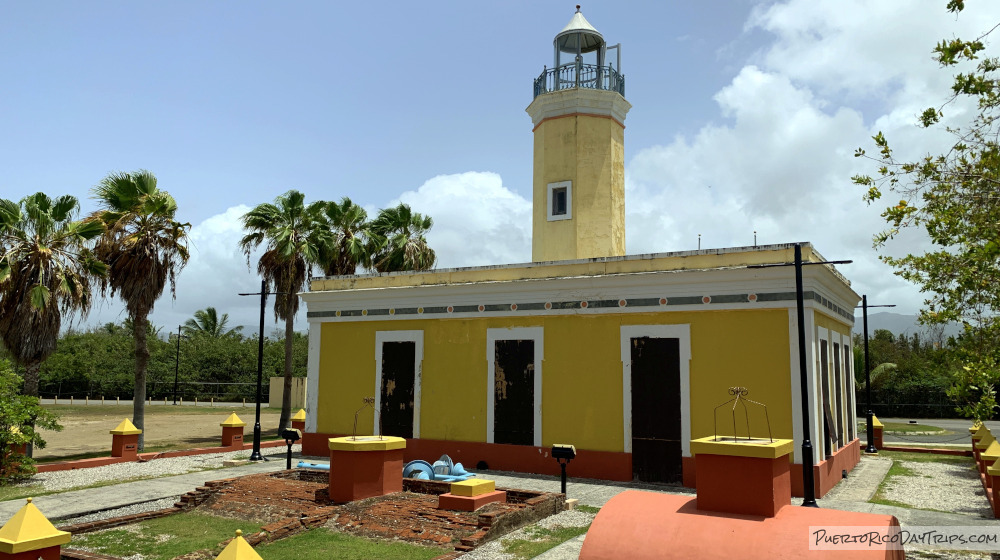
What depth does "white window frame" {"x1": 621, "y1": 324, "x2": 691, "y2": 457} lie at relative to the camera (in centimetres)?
1560

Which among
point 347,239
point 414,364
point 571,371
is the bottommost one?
point 571,371

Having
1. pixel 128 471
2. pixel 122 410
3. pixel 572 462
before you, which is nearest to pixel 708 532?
pixel 572 462

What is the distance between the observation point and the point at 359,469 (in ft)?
42.1

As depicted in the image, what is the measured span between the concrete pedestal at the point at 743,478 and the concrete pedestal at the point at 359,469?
7.43 meters

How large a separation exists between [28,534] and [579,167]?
55.4 ft

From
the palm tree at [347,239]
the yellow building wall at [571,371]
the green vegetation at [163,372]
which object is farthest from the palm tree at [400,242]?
the green vegetation at [163,372]

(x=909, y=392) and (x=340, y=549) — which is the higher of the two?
(x=909, y=392)

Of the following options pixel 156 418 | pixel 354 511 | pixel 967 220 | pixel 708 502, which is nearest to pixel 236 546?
pixel 708 502

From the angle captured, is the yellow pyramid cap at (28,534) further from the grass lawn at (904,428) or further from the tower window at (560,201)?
the grass lawn at (904,428)

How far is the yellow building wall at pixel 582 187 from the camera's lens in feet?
69.2

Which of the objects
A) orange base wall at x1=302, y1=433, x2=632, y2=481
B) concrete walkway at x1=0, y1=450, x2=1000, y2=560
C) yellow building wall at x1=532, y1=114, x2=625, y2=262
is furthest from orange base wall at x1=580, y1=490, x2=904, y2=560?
yellow building wall at x1=532, y1=114, x2=625, y2=262

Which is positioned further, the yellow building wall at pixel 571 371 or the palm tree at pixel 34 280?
the palm tree at pixel 34 280

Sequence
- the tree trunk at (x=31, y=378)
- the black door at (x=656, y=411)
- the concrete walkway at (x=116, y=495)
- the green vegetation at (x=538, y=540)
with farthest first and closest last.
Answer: the tree trunk at (x=31, y=378) → the black door at (x=656, y=411) → the concrete walkway at (x=116, y=495) → the green vegetation at (x=538, y=540)

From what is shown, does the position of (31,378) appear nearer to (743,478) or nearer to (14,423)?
(14,423)
